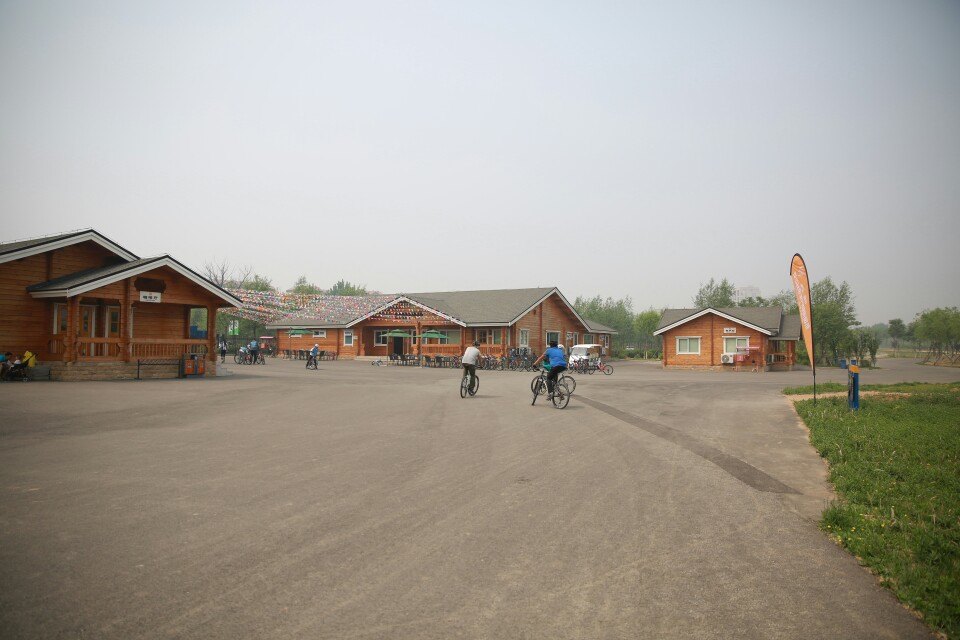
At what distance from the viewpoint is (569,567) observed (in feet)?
15.2

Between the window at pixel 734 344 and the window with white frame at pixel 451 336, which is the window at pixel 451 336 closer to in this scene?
the window with white frame at pixel 451 336

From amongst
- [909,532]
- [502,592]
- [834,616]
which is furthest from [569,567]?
[909,532]

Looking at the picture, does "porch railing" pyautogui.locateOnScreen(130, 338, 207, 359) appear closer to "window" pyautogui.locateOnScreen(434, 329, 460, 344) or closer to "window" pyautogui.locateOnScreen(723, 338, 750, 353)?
"window" pyautogui.locateOnScreen(434, 329, 460, 344)

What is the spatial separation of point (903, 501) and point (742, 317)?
39.7m

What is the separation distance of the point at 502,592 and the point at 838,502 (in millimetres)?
4370

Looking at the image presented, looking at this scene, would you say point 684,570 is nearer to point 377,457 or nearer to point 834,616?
point 834,616

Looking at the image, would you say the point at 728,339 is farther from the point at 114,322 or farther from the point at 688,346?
the point at 114,322

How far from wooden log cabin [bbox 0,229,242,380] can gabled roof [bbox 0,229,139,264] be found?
0.03 meters

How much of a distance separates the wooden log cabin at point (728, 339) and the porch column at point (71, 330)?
114 ft

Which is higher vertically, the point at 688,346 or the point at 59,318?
the point at 59,318

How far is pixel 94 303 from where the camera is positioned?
2411cm

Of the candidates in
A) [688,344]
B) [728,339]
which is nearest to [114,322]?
[688,344]

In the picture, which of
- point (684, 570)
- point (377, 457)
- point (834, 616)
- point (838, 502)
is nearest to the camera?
point (834, 616)

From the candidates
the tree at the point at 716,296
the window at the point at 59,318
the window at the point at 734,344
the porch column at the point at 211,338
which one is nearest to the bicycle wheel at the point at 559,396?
the porch column at the point at 211,338
